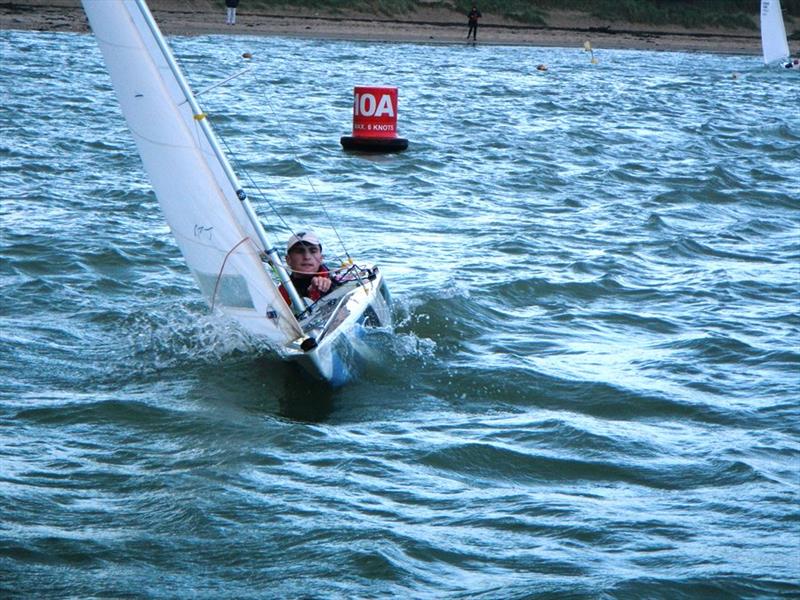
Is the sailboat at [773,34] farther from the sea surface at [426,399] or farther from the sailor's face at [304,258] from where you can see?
the sailor's face at [304,258]

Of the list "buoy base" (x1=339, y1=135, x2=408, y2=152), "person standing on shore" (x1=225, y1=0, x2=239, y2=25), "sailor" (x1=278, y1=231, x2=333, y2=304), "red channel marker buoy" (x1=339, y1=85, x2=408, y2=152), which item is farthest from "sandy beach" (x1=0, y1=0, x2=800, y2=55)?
"sailor" (x1=278, y1=231, x2=333, y2=304)

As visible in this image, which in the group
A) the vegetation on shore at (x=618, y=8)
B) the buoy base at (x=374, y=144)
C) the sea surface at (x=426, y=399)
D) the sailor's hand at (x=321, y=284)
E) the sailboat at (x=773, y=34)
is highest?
the vegetation on shore at (x=618, y=8)

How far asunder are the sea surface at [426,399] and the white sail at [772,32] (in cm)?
2795

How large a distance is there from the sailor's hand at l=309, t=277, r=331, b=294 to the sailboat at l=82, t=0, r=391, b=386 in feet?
2.26

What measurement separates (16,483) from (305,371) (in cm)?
241

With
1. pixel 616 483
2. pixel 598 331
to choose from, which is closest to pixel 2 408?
pixel 616 483

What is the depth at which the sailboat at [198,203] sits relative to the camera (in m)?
9.45

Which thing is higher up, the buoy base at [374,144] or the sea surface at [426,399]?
the buoy base at [374,144]

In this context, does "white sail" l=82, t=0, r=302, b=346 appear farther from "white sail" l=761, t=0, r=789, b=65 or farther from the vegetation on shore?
the vegetation on shore

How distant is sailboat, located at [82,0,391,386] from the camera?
9.45 meters

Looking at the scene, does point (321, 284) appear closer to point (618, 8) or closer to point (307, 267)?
point (307, 267)

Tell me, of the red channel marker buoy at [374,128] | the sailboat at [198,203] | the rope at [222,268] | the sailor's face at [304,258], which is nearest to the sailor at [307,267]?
the sailor's face at [304,258]

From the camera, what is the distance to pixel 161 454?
864cm

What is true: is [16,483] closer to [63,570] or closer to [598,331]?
[63,570]
